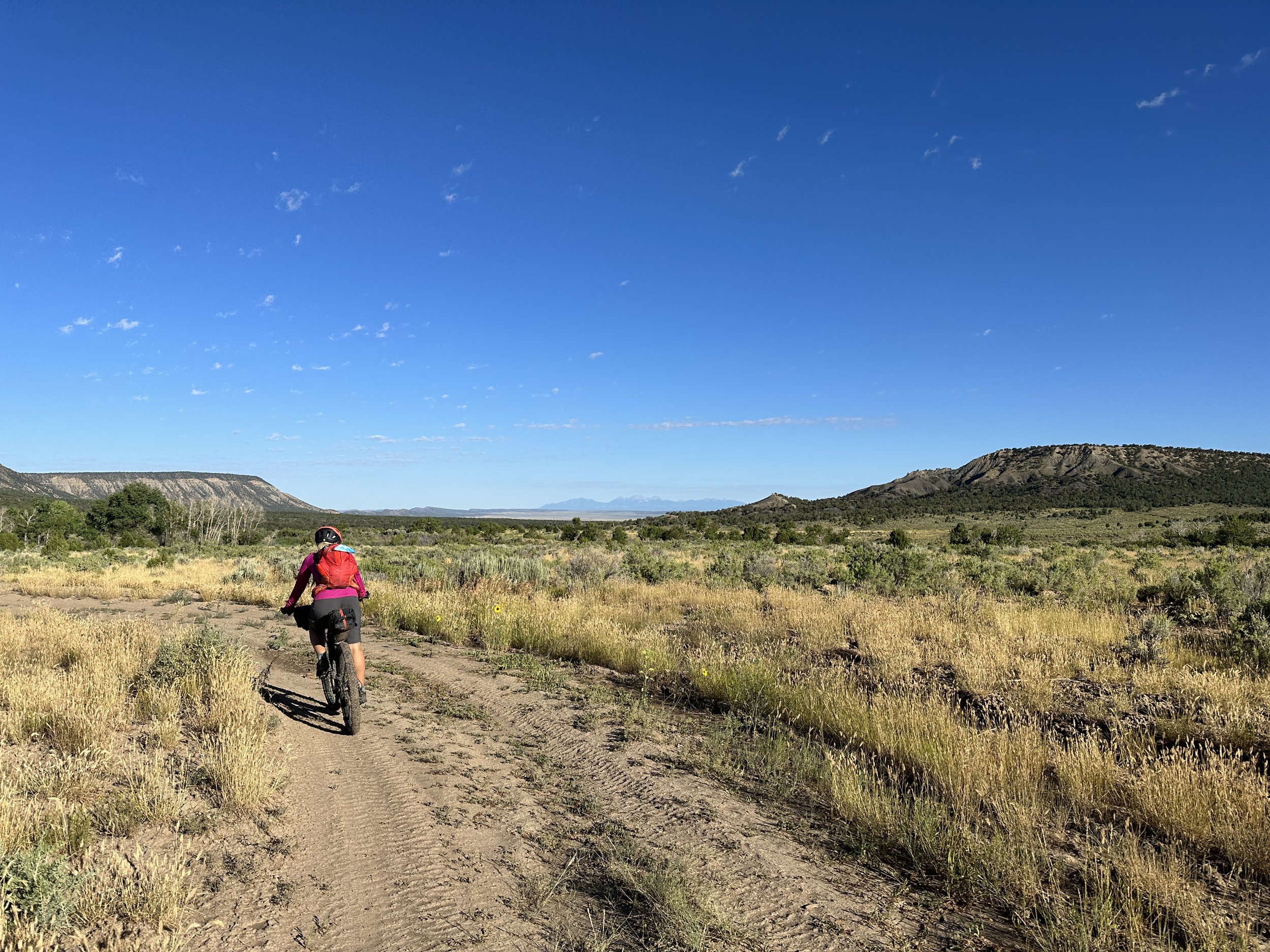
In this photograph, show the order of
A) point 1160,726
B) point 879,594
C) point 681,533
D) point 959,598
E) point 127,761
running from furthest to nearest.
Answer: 1. point 681,533
2. point 879,594
3. point 959,598
4. point 1160,726
5. point 127,761

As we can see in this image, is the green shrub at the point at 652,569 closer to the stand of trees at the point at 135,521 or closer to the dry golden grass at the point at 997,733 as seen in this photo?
the dry golden grass at the point at 997,733

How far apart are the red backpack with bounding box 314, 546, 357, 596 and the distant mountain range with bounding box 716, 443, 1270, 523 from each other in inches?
3139

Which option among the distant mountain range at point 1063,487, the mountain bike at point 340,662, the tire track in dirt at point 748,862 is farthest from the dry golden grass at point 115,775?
the distant mountain range at point 1063,487

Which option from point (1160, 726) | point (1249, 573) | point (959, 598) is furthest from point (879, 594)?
point (1160, 726)

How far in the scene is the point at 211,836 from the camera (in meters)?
4.54

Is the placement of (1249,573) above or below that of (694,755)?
above

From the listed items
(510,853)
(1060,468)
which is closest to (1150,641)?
(510,853)

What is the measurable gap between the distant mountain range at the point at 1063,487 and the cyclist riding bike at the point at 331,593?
79607mm

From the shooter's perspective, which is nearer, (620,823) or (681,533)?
(620,823)

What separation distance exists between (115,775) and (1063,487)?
116117 millimetres

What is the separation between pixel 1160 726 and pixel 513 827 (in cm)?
643

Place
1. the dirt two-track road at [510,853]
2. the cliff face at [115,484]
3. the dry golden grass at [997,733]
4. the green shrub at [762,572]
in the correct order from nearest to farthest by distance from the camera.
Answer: the dirt two-track road at [510,853], the dry golden grass at [997,733], the green shrub at [762,572], the cliff face at [115,484]

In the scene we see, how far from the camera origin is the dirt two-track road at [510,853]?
364cm

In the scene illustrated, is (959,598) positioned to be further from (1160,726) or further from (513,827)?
(513,827)
